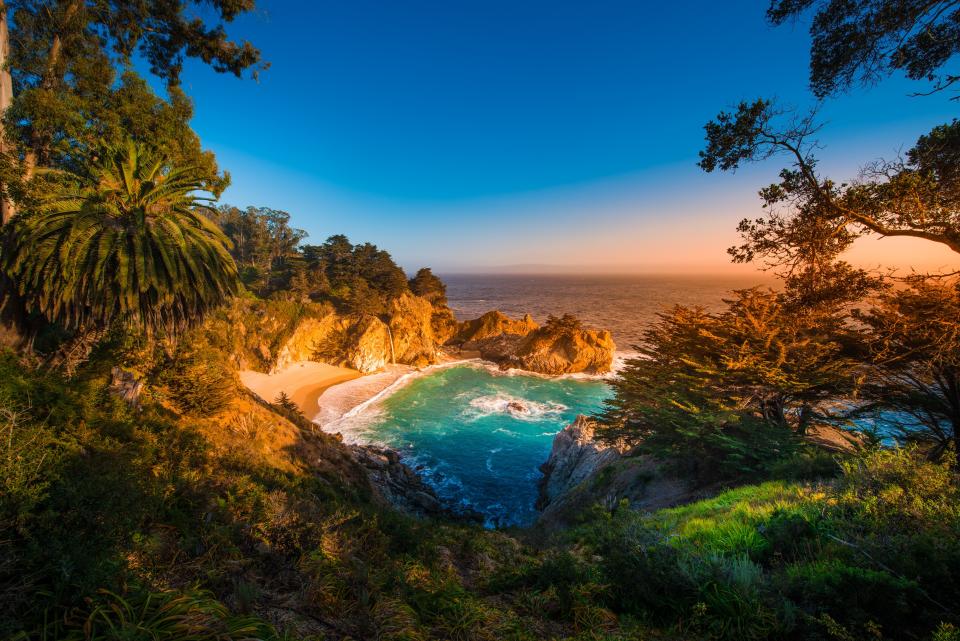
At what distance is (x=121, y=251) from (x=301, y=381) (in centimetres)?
2938

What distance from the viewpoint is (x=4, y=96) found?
6.95 metres

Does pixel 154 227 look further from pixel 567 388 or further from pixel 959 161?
pixel 567 388

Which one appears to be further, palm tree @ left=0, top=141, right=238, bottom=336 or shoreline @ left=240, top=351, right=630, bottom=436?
shoreline @ left=240, top=351, right=630, bottom=436

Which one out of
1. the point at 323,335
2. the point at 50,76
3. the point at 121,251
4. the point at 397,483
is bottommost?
the point at 397,483

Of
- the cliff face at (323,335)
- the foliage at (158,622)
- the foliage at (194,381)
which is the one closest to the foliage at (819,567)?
the foliage at (158,622)

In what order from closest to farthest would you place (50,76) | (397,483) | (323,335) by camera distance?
(50,76)
(397,483)
(323,335)

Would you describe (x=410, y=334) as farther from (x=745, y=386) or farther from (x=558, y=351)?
(x=745, y=386)

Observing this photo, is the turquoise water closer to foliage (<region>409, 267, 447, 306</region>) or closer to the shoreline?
the shoreline

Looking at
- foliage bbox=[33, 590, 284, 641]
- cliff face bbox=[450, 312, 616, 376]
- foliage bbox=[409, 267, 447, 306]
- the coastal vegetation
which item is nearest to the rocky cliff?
cliff face bbox=[450, 312, 616, 376]

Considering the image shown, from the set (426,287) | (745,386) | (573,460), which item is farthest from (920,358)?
(426,287)

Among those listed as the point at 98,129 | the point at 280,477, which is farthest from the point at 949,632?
the point at 98,129

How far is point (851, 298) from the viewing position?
705 cm

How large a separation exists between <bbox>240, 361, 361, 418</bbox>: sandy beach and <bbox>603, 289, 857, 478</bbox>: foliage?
84.2 ft

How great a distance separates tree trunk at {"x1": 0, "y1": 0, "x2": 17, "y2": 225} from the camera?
6.84 meters
